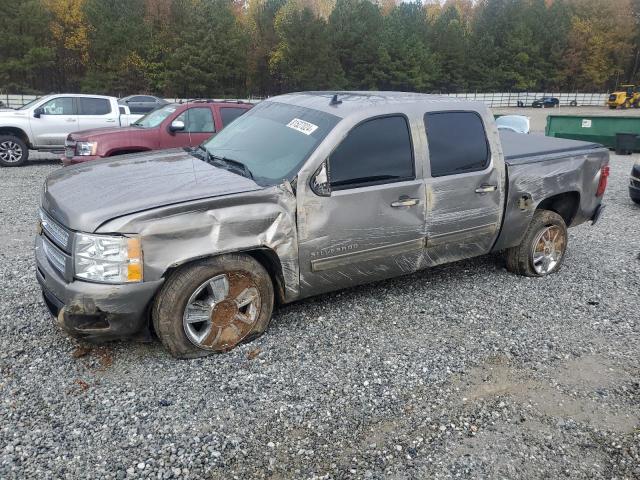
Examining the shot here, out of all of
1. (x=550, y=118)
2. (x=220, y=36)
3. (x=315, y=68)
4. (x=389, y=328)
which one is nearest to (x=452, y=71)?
(x=315, y=68)

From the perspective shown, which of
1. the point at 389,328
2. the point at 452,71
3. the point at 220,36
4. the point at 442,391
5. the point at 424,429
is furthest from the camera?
the point at 452,71

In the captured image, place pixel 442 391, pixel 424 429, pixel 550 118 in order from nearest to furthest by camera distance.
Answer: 1. pixel 424 429
2. pixel 442 391
3. pixel 550 118

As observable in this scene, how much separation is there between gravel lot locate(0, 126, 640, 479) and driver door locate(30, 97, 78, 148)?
8.67 metres

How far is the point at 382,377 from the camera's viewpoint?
3439 mm

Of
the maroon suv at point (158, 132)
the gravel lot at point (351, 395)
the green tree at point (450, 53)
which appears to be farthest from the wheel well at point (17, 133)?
the green tree at point (450, 53)

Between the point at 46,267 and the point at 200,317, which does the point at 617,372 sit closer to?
the point at 200,317

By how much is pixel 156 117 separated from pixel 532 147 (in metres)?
6.86

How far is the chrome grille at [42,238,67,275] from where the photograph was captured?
3271mm

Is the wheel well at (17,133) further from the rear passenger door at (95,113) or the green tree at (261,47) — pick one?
the green tree at (261,47)

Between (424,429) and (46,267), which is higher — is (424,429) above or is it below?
below

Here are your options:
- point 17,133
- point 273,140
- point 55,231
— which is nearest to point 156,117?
point 17,133

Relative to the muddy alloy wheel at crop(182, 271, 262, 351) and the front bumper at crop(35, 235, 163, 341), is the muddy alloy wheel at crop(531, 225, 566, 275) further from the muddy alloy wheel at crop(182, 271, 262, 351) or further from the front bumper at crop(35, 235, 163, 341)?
the front bumper at crop(35, 235, 163, 341)

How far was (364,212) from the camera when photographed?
3.90 meters

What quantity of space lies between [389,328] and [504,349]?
0.87m
